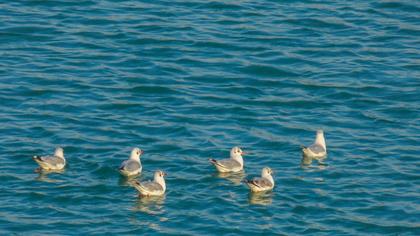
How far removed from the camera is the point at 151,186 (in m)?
35.1

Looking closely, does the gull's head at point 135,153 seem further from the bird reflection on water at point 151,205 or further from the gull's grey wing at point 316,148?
the gull's grey wing at point 316,148

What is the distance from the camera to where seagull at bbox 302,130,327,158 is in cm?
3794

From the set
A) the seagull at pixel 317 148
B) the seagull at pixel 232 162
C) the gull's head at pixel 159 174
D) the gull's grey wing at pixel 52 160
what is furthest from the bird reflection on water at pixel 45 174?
the seagull at pixel 317 148

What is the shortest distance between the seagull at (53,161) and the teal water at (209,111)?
1.06 ft

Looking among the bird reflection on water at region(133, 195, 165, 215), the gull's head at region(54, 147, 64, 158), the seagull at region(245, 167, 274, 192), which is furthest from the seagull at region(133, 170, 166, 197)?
the gull's head at region(54, 147, 64, 158)

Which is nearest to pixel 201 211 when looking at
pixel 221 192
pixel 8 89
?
pixel 221 192

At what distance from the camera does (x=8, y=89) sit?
42.0m

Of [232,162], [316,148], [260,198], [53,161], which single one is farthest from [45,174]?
[316,148]

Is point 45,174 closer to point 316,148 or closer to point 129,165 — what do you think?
point 129,165

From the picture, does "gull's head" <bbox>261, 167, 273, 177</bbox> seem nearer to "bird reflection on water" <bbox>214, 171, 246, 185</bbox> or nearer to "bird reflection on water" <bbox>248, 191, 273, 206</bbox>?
"bird reflection on water" <bbox>248, 191, 273, 206</bbox>

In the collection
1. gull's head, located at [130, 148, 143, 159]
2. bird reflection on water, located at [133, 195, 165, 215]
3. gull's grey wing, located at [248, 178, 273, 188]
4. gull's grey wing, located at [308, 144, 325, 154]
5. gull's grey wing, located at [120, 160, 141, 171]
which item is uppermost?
gull's grey wing, located at [308, 144, 325, 154]

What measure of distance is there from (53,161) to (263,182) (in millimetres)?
5546

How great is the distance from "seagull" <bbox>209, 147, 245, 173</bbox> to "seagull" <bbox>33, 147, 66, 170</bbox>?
396cm

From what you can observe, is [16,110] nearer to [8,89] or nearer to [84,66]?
[8,89]
